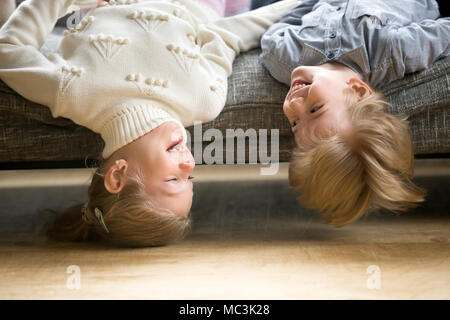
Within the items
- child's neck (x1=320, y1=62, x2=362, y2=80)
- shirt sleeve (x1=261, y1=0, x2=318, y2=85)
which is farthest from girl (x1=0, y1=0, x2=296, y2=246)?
child's neck (x1=320, y1=62, x2=362, y2=80)

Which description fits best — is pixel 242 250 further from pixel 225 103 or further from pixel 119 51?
pixel 119 51

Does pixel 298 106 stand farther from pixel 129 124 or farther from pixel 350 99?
pixel 129 124

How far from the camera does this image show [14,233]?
1548 millimetres

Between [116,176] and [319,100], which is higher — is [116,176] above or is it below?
below

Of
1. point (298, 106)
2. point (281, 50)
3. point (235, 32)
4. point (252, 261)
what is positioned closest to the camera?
point (252, 261)

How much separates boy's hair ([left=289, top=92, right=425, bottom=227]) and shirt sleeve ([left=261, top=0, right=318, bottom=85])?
21 centimetres

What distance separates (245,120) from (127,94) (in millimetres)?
302

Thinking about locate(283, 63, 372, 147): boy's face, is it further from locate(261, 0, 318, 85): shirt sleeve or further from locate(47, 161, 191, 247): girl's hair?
locate(47, 161, 191, 247): girl's hair

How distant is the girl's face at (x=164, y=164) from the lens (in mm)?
1310

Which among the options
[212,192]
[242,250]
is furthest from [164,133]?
[212,192]

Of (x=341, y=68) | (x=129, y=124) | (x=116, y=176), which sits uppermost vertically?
(x=341, y=68)

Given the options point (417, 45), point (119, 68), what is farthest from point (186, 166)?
point (417, 45)

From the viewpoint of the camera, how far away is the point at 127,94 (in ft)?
4.46
